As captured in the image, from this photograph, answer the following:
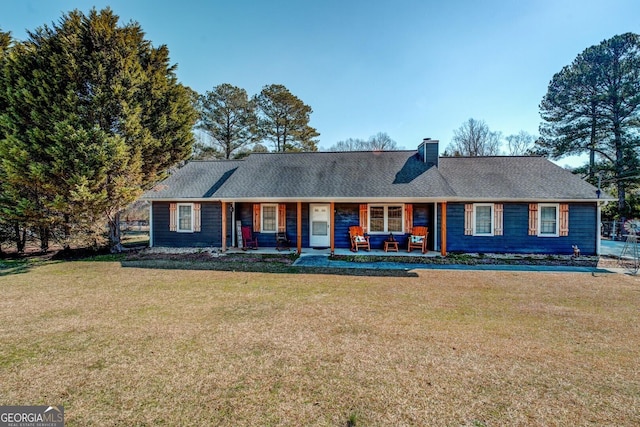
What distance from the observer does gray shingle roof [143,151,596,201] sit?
11.2 metres

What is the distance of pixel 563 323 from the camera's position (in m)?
4.76

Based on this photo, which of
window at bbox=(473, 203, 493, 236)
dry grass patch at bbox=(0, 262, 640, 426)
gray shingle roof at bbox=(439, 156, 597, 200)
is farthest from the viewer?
window at bbox=(473, 203, 493, 236)

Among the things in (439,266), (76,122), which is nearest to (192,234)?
(76,122)

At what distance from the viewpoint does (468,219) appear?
38.0ft

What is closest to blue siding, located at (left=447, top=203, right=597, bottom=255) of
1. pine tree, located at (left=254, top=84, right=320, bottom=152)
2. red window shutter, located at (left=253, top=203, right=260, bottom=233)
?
red window shutter, located at (left=253, top=203, right=260, bottom=233)

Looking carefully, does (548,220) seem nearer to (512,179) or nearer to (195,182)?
(512,179)

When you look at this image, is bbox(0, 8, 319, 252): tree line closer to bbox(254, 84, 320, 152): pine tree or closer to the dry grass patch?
the dry grass patch

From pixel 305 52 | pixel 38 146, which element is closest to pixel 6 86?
pixel 38 146

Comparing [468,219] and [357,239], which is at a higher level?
[468,219]

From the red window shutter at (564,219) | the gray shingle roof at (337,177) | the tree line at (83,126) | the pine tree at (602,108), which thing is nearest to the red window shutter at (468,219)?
the gray shingle roof at (337,177)

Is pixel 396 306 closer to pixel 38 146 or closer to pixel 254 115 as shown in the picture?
pixel 38 146

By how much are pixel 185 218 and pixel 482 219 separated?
12584 millimetres

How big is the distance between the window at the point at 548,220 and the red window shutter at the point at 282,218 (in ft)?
33.4

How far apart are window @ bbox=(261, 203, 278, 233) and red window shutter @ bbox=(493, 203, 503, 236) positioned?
29.2ft
